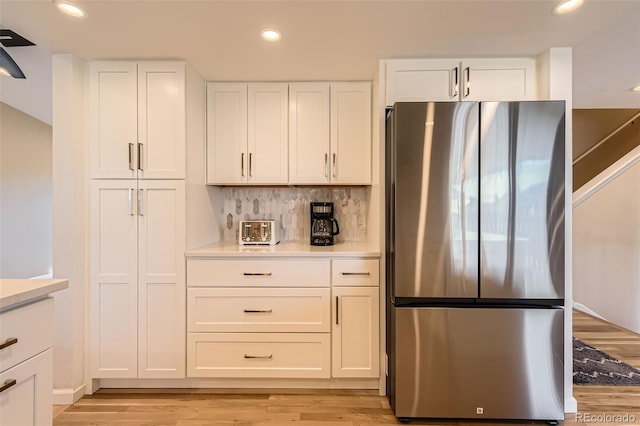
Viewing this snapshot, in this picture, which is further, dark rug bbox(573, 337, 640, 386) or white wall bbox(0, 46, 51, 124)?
dark rug bbox(573, 337, 640, 386)

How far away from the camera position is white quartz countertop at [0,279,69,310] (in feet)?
3.16

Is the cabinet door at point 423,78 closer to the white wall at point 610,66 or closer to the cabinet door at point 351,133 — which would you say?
the cabinet door at point 351,133

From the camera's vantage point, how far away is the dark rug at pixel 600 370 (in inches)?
87.1

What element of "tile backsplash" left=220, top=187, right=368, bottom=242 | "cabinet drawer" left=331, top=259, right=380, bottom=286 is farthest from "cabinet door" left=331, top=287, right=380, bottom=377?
"tile backsplash" left=220, top=187, right=368, bottom=242

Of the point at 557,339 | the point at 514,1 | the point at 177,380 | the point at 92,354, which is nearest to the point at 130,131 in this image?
the point at 92,354

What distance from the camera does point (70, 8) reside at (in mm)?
1560

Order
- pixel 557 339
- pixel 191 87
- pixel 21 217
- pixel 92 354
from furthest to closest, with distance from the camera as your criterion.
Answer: pixel 21 217 < pixel 191 87 < pixel 92 354 < pixel 557 339

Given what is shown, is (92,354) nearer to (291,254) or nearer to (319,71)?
(291,254)

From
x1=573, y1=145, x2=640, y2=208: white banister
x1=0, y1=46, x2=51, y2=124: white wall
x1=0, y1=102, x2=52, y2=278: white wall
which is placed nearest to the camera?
x1=0, y1=46, x2=51, y2=124: white wall

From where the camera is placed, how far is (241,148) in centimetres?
246

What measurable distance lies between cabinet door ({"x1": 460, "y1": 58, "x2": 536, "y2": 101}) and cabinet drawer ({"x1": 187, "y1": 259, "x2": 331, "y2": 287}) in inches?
59.6

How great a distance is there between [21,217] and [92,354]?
3347mm

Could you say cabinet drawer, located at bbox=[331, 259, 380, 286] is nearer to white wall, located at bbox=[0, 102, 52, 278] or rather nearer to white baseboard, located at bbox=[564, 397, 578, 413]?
white baseboard, located at bbox=[564, 397, 578, 413]

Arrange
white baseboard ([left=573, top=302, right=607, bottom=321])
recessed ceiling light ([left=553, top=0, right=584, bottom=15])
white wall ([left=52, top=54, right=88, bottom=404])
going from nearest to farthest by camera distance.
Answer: recessed ceiling light ([left=553, top=0, right=584, bottom=15]), white wall ([left=52, top=54, right=88, bottom=404]), white baseboard ([left=573, top=302, right=607, bottom=321])
